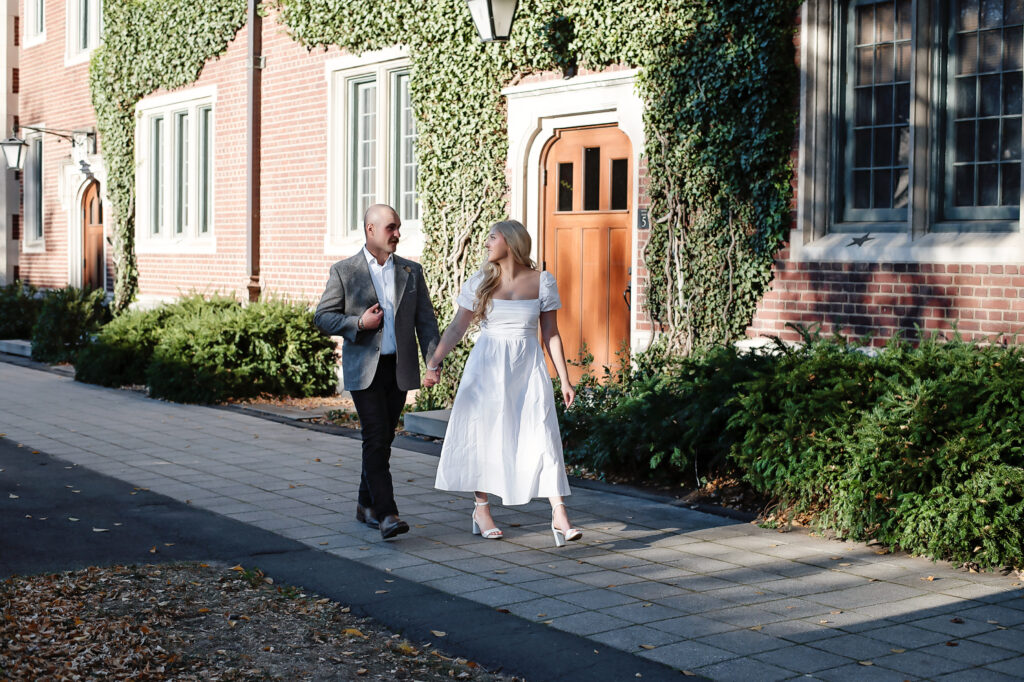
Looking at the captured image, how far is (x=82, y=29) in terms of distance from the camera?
2205 centimetres

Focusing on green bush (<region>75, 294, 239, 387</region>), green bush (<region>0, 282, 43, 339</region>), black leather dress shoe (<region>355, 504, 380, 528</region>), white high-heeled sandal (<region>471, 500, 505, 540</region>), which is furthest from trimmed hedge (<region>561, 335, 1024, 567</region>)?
green bush (<region>0, 282, 43, 339</region>)

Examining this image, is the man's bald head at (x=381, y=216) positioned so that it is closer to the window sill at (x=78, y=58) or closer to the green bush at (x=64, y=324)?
the green bush at (x=64, y=324)

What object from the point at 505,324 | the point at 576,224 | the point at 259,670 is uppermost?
the point at 576,224

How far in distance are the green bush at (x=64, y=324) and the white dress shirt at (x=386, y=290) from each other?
501 inches

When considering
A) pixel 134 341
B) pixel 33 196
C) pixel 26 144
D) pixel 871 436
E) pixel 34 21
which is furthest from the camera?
pixel 33 196

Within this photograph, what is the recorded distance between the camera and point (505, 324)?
23.2 feet

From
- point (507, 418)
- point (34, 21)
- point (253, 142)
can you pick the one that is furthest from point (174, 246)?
point (507, 418)

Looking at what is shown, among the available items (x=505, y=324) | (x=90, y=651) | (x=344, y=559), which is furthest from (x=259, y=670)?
(x=505, y=324)

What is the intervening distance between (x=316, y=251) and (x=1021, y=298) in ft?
30.6

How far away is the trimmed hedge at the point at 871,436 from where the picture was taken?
21.1 feet

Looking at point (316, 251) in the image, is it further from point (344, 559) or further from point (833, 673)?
point (833, 673)

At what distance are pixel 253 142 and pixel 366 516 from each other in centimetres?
1001

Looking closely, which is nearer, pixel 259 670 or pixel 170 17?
pixel 259 670

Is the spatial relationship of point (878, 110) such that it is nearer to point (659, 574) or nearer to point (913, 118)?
point (913, 118)
